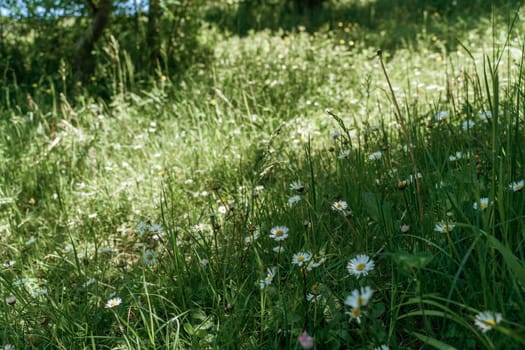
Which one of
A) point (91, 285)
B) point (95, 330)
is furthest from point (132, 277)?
point (95, 330)

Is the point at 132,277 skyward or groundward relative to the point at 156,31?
groundward

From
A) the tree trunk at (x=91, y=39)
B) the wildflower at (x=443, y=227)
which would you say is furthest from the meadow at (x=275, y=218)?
the tree trunk at (x=91, y=39)

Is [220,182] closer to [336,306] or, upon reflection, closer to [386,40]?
[336,306]

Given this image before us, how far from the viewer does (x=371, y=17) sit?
28.1ft

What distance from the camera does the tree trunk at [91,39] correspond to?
5.22 metres

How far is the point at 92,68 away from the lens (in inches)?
221

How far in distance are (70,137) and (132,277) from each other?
6.43ft

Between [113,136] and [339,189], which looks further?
[113,136]

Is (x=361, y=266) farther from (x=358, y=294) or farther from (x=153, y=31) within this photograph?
(x=153, y=31)

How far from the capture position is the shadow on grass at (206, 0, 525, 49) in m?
6.89

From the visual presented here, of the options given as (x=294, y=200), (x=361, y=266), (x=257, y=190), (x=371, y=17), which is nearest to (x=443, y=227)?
(x=361, y=266)

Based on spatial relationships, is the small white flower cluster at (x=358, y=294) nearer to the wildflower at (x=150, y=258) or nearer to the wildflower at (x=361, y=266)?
the wildflower at (x=361, y=266)

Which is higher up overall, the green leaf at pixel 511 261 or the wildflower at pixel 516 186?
the wildflower at pixel 516 186

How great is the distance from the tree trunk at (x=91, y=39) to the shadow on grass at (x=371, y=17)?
6.93ft
